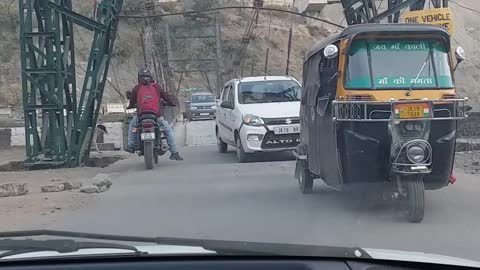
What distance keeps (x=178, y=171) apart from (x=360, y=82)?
672 centimetres

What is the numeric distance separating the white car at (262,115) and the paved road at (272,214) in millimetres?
1926

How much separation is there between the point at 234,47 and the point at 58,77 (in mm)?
48996

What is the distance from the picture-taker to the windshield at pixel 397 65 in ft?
28.6

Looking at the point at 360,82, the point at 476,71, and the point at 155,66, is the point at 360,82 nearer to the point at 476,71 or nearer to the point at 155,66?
the point at 155,66

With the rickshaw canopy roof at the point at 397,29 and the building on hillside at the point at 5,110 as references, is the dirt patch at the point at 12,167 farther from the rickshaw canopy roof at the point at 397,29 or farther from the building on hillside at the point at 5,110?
the building on hillside at the point at 5,110

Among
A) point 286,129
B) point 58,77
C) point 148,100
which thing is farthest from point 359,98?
point 58,77

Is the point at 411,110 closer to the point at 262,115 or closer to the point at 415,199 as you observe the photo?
the point at 415,199

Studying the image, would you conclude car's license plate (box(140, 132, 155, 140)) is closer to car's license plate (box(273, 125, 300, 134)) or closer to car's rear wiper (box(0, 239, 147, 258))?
car's license plate (box(273, 125, 300, 134))

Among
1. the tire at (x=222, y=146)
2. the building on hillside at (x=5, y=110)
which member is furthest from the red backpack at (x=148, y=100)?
the building on hillside at (x=5, y=110)

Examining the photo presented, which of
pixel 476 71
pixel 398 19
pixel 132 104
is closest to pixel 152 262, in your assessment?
pixel 132 104

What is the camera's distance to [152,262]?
2766mm

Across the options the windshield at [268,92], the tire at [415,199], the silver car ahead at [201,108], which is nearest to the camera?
the tire at [415,199]

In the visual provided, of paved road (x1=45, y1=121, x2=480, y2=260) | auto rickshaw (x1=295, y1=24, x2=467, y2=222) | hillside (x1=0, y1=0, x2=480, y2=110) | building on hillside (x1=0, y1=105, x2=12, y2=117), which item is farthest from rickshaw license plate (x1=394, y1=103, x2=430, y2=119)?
hillside (x1=0, y1=0, x2=480, y2=110)

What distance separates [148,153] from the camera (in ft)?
49.5
